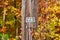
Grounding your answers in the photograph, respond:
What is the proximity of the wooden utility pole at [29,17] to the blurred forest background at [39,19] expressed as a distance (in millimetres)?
370

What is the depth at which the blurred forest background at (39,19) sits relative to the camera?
3434mm

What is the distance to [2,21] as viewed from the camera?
4312mm

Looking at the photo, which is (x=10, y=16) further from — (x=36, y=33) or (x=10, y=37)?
(x=36, y=33)

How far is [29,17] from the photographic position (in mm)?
2729

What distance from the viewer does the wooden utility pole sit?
2.74 meters

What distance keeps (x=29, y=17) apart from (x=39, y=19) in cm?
77

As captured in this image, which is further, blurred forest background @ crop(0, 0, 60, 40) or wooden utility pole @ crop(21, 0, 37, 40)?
blurred forest background @ crop(0, 0, 60, 40)

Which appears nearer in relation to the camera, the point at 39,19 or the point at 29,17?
the point at 29,17

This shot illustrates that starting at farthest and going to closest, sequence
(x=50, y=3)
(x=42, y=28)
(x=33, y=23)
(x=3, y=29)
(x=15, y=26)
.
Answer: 1. (x=15, y=26)
2. (x=3, y=29)
3. (x=50, y=3)
4. (x=42, y=28)
5. (x=33, y=23)

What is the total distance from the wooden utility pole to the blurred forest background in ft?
1.21

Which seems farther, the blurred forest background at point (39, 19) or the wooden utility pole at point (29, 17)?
the blurred forest background at point (39, 19)

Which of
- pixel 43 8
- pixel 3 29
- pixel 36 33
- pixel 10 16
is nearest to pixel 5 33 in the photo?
pixel 3 29

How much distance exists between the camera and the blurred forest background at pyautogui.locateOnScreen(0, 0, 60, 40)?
3434 mm

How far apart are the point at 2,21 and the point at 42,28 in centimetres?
142
